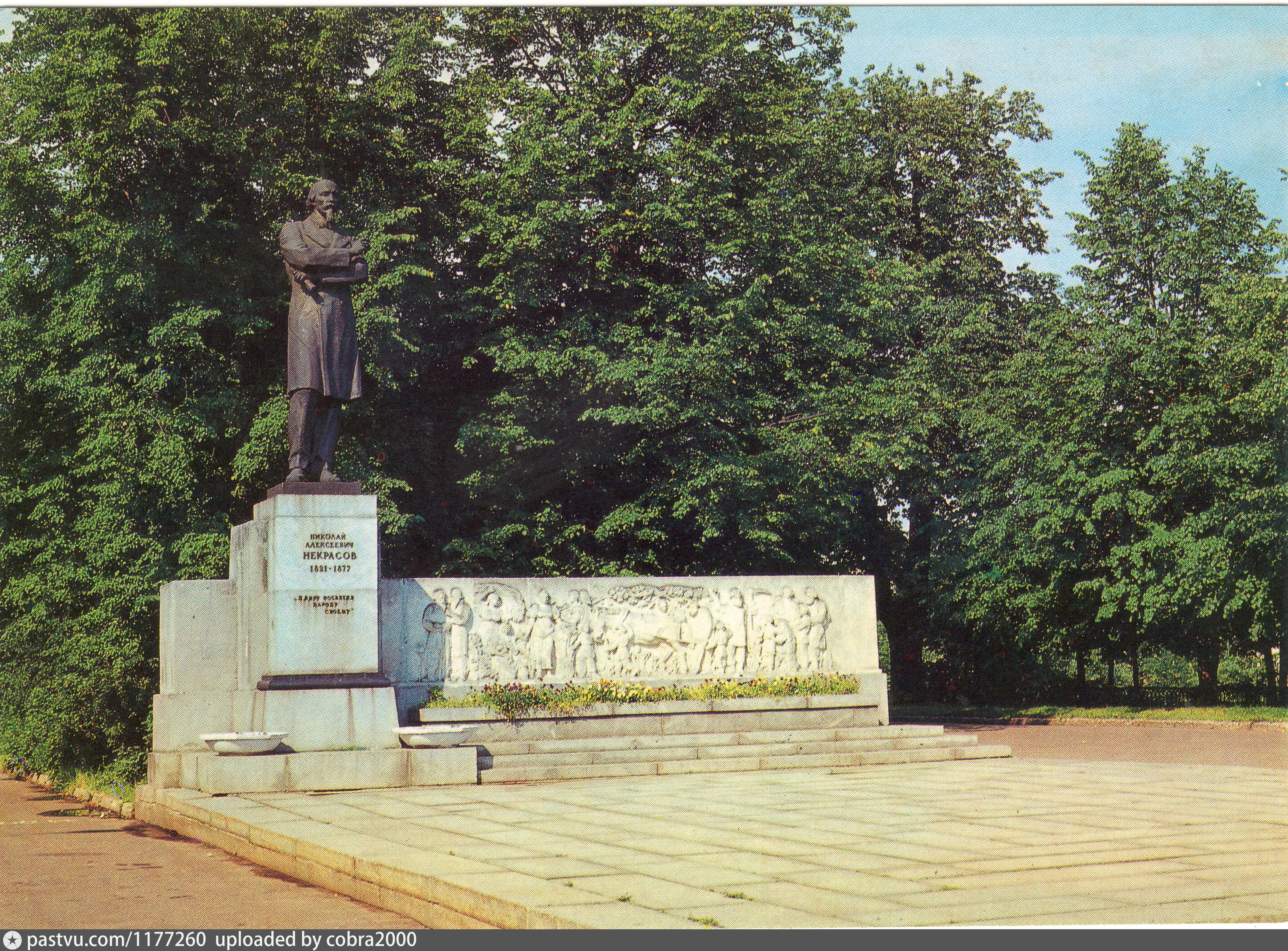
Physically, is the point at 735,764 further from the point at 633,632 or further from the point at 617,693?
the point at 633,632

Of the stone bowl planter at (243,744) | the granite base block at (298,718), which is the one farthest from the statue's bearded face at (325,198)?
the stone bowl planter at (243,744)

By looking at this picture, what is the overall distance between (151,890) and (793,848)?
4149 millimetres

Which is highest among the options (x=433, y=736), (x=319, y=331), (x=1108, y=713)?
(x=319, y=331)

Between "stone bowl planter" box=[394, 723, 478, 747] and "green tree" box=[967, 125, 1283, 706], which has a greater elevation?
"green tree" box=[967, 125, 1283, 706]

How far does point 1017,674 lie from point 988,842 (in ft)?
96.2

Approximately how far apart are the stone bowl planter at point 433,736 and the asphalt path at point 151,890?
246 centimetres

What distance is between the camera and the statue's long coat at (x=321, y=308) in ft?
→ 47.6

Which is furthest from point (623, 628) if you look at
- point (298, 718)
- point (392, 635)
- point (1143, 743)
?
point (1143, 743)

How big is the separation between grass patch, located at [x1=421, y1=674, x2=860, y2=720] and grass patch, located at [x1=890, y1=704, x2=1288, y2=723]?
40.1ft

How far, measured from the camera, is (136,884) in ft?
28.8

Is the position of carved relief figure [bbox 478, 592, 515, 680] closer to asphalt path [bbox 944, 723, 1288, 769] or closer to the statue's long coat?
the statue's long coat

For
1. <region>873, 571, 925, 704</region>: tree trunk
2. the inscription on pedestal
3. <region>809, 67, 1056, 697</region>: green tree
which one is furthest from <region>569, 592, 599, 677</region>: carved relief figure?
<region>873, 571, 925, 704</region>: tree trunk

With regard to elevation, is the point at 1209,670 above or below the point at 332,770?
below

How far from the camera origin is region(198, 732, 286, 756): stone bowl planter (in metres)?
12.8
